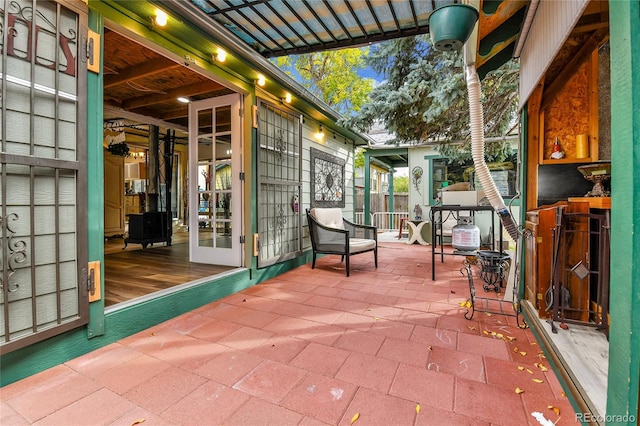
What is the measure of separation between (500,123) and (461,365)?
15.0 ft

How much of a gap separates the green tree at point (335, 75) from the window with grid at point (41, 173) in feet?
32.6

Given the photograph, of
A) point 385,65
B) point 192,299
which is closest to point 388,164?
point 385,65

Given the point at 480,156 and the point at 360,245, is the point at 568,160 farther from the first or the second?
the point at 360,245

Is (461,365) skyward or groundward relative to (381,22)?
groundward

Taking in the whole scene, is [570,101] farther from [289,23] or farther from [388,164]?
[388,164]

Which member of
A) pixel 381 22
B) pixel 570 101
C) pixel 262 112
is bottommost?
pixel 570 101

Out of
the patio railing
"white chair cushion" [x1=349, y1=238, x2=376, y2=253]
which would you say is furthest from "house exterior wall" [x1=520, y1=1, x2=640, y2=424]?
the patio railing

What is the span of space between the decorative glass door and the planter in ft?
7.87

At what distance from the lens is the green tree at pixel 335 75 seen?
10.9 meters

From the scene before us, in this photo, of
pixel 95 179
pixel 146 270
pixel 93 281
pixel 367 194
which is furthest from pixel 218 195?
pixel 367 194

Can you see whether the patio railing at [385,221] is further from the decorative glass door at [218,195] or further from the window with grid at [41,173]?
the window with grid at [41,173]

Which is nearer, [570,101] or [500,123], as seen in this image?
[570,101]

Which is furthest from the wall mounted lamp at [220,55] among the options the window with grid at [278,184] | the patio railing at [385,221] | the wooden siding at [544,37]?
the patio railing at [385,221]

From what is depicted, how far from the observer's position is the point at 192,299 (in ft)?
8.59
